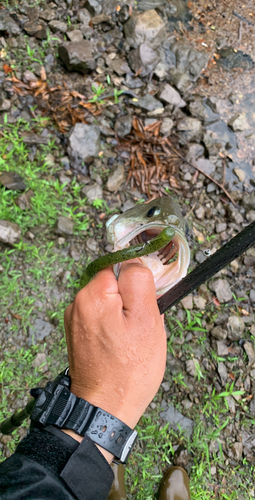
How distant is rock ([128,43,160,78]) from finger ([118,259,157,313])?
3.60m

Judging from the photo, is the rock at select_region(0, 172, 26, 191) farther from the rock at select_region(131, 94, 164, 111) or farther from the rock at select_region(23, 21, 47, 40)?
the rock at select_region(23, 21, 47, 40)

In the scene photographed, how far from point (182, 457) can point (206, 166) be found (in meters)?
3.24

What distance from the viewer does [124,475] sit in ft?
10.1

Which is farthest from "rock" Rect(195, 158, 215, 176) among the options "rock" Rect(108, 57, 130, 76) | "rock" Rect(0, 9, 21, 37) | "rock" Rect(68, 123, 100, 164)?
"rock" Rect(0, 9, 21, 37)

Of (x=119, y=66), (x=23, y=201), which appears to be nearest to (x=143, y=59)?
(x=119, y=66)

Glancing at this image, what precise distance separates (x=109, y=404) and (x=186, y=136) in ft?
11.9

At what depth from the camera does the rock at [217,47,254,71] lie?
5254 mm

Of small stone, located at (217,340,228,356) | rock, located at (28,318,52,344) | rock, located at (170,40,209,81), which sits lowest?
rock, located at (28,318,52,344)

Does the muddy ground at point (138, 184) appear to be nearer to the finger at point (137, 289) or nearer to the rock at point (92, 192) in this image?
the rock at point (92, 192)

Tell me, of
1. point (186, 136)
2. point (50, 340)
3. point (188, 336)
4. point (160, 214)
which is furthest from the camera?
point (186, 136)

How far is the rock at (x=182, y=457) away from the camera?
3.20 metres

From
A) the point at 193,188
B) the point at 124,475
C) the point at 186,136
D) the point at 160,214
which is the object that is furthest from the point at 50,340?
the point at 186,136

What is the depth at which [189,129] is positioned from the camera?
452cm

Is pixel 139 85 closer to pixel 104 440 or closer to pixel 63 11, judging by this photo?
pixel 63 11
